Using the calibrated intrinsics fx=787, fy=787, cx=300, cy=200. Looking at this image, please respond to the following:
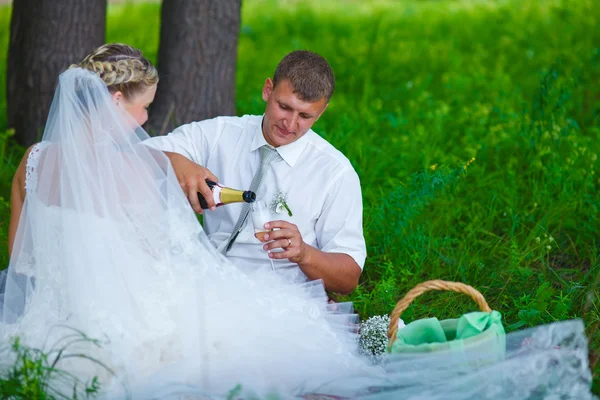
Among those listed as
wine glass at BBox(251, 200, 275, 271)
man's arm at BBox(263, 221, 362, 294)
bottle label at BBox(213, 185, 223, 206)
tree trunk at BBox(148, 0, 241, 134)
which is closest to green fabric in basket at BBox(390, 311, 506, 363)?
man's arm at BBox(263, 221, 362, 294)

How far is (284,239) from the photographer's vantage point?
11.1ft

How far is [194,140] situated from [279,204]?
61cm

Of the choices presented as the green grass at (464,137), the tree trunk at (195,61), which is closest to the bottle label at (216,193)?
the green grass at (464,137)

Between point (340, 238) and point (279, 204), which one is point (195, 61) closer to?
point (279, 204)

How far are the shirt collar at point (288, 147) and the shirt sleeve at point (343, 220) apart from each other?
231 millimetres

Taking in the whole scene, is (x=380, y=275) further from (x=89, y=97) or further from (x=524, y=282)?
(x=89, y=97)

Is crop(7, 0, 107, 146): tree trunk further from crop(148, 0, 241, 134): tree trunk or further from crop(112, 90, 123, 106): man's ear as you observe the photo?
crop(112, 90, 123, 106): man's ear

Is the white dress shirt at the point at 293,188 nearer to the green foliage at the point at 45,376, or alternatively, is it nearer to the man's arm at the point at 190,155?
the man's arm at the point at 190,155

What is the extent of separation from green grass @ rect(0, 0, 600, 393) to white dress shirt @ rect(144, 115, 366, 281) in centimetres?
47

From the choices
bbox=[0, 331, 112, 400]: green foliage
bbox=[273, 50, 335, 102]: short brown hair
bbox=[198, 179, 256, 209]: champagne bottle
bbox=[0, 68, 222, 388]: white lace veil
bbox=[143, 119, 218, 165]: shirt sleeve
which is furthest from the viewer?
bbox=[143, 119, 218, 165]: shirt sleeve

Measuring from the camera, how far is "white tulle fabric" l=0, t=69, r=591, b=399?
301 cm

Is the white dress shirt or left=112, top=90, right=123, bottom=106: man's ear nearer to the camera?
left=112, top=90, right=123, bottom=106: man's ear

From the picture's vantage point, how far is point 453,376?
9.99 feet

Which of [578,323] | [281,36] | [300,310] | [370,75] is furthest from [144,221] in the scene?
[281,36]
